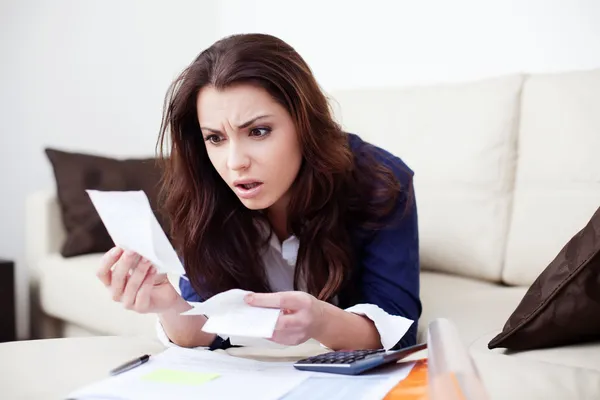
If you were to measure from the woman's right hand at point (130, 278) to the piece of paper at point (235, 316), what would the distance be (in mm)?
195

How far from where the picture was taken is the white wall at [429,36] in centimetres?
214

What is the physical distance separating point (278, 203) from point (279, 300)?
0.51m

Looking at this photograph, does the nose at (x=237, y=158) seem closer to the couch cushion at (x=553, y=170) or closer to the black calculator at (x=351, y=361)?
the black calculator at (x=351, y=361)

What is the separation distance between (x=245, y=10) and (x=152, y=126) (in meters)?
0.64

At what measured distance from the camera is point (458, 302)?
158 cm

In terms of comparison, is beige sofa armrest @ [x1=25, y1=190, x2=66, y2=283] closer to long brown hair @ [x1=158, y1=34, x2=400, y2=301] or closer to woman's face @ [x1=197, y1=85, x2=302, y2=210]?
long brown hair @ [x1=158, y1=34, x2=400, y2=301]

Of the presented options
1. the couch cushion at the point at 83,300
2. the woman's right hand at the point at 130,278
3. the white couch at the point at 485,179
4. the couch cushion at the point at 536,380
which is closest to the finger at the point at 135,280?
the woman's right hand at the point at 130,278

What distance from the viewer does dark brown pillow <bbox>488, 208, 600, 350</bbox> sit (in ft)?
3.41

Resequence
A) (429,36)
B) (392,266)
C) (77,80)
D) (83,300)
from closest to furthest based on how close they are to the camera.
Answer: (392,266)
(83,300)
(429,36)
(77,80)

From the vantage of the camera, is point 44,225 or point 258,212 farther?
point 44,225

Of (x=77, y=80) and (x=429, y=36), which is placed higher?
(x=429, y=36)

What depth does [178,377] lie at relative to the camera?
2.70 ft

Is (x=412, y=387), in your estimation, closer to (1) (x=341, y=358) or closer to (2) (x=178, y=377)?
(1) (x=341, y=358)

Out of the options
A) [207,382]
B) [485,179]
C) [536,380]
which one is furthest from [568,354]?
[485,179]
